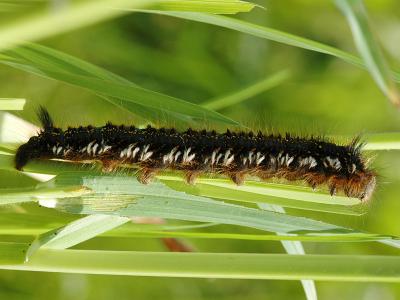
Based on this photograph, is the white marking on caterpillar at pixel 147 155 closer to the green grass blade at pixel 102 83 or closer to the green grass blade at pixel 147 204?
the green grass blade at pixel 102 83

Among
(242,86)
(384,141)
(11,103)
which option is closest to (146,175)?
(11,103)

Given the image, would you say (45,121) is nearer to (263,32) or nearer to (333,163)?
(263,32)

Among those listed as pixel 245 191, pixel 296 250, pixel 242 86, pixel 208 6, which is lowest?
pixel 296 250

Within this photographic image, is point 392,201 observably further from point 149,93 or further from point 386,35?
point 149,93

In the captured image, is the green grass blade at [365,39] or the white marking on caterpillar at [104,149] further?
the white marking on caterpillar at [104,149]

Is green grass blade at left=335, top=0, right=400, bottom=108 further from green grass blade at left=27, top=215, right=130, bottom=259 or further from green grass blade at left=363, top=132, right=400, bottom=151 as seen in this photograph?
green grass blade at left=27, top=215, right=130, bottom=259

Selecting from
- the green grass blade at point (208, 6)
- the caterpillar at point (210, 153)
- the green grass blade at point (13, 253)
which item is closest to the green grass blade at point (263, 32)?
the green grass blade at point (208, 6)

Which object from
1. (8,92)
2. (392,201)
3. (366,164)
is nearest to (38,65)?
(366,164)
